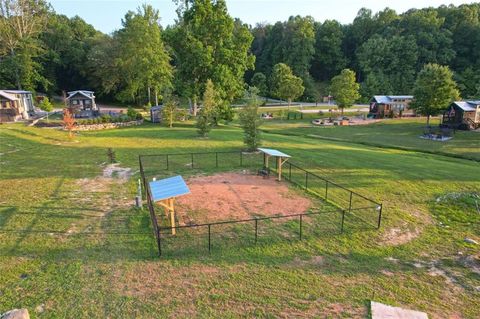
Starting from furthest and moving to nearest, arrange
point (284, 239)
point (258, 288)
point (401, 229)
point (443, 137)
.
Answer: point (443, 137) → point (401, 229) → point (284, 239) → point (258, 288)

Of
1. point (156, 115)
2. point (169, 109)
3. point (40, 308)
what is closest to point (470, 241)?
point (40, 308)

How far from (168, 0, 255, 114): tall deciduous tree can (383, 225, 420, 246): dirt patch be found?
30.2 meters

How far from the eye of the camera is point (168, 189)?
11.6 metres

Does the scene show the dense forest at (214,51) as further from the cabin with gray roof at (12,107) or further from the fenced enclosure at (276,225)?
the fenced enclosure at (276,225)

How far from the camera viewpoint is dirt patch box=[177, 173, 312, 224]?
1356 centimetres

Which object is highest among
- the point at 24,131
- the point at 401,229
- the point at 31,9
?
the point at 31,9

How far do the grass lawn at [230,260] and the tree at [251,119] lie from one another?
7852mm

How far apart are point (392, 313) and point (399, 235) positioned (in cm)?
510

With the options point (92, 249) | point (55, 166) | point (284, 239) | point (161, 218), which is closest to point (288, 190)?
point (284, 239)

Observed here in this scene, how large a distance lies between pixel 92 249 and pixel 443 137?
39359mm

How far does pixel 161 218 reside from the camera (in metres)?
13.1

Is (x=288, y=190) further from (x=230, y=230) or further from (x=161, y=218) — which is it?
(x=161, y=218)

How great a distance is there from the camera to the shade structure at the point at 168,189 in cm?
1105

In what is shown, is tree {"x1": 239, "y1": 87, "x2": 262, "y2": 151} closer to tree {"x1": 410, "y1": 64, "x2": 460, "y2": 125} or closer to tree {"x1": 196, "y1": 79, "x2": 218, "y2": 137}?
tree {"x1": 196, "y1": 79, "x2": 218, "y2": 137}
